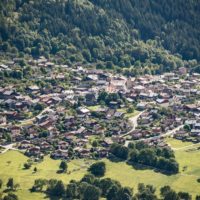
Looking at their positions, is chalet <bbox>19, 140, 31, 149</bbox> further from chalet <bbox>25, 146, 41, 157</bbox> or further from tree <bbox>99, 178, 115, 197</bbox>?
tree <bbox>99, 178, 115, 197</bbox>

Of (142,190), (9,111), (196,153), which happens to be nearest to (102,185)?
(142,190)

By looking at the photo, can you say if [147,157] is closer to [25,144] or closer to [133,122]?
[133,122]

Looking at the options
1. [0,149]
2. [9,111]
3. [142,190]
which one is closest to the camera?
[142,190]

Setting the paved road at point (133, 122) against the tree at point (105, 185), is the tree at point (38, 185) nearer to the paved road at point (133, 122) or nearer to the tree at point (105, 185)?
the tree at point (105, 185)

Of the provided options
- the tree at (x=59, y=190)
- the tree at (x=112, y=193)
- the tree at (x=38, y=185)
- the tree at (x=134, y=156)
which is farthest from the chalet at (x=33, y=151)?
the tree at (x=112, y=193)

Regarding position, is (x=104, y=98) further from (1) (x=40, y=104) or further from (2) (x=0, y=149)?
(2) (x=0, y=149)

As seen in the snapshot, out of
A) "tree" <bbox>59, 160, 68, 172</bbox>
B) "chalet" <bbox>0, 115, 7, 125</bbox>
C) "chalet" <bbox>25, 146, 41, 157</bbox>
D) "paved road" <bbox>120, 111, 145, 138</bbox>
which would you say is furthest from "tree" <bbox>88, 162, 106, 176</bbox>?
"chalet" <bbox>0, 115, 7, 125</bbox>
